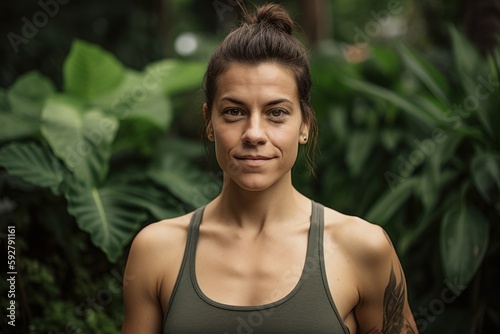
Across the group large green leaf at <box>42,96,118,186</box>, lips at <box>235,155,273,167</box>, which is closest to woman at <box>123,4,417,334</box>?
lips at <box>235,155,273,167</box>

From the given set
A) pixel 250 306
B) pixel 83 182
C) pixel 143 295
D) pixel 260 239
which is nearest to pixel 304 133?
pixel 260 239

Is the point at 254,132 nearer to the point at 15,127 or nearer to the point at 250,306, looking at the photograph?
the point at 250,306

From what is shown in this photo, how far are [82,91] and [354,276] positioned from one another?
2.73 metres

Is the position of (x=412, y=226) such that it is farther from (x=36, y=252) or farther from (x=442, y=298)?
(x=36, y=252)

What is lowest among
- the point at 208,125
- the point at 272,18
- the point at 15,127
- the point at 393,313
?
the point at 393,313

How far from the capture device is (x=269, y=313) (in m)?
2.18

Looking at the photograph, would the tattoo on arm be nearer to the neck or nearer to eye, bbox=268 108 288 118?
the neck

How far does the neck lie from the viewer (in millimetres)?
2381

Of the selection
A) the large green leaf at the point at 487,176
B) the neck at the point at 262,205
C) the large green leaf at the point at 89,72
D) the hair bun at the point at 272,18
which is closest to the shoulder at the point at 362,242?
the neck at the point at 262,205

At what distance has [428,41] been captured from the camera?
317 inches

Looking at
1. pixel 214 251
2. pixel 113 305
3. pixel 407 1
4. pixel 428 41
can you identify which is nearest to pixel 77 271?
pixel 113 305

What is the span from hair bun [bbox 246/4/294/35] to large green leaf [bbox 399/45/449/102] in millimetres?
2351

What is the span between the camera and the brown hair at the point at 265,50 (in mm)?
2271

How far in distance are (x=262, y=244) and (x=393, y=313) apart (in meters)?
0.48
